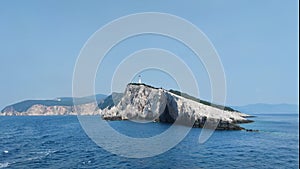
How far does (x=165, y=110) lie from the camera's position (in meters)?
112

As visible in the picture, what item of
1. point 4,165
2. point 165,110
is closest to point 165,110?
point 165,110

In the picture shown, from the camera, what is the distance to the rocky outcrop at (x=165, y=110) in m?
88.2

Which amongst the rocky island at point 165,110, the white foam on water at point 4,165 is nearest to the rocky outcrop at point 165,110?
the rocky island at point 165,110

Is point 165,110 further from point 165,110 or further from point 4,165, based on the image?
point 4,165

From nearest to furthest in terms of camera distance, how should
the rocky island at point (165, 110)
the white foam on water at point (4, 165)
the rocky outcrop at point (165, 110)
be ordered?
the white foam on water at point (4, 165) < the rocky outcrop at point (165, 110) < the rocky island at point (165, 110)

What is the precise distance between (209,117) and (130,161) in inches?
A: 2187

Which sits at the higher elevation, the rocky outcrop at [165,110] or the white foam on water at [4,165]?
the rocky outcrop at [165,110]

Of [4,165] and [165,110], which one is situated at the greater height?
[165,110]

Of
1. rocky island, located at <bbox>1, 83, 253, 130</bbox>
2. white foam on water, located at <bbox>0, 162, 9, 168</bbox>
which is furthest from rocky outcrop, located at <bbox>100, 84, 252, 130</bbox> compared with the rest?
white foam on water, located at <bbox>0, 162, 9, 168</bbox>

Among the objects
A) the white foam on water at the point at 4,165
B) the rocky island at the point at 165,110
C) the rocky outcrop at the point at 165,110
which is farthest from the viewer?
the rocky island at the point at 165,110

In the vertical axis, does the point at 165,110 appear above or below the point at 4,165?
above

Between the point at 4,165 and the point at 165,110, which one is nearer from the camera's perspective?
the point at 4,165

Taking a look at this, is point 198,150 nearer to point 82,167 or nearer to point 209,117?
point 82,167

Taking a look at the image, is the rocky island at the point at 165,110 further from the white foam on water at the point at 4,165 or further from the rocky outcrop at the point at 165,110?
the white foam on water at the point at 4,165
